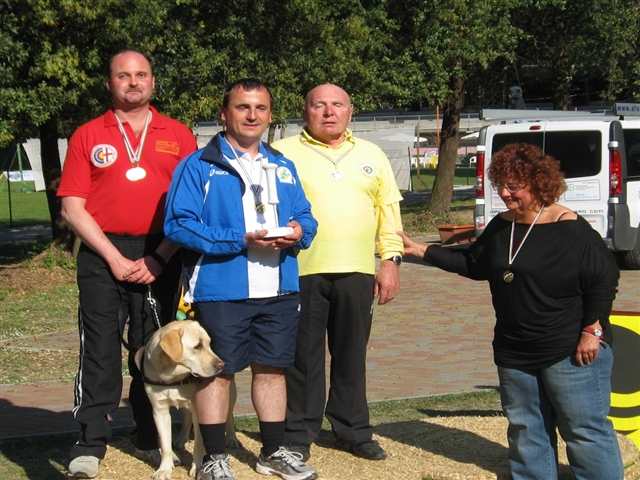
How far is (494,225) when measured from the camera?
4746 mm

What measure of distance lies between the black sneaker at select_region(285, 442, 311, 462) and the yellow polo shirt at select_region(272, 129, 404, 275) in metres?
0.95

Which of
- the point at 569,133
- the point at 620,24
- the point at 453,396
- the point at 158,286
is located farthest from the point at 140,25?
the point at 620,24

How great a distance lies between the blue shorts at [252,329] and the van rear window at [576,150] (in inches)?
387

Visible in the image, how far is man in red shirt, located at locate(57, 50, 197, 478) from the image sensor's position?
4.67m

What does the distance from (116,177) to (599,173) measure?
34.1ft

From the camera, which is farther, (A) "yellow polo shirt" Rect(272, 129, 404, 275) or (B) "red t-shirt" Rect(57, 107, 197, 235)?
(A) "yellow polo shirt" Rect(272, 129, 404, 275)

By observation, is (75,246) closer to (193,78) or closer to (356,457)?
(193,78)

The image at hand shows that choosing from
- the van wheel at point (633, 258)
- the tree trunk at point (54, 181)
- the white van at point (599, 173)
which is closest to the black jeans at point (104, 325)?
the white van at point (599, 173)

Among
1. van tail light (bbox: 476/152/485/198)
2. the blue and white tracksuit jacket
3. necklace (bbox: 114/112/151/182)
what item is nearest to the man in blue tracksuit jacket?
the blue and white tracksuit jacket

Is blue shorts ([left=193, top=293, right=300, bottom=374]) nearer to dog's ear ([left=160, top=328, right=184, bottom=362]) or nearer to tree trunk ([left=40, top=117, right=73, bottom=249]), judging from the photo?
dog's ear ([left=160, top=328, right=184, bottom=362])

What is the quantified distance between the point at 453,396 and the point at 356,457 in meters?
2.28

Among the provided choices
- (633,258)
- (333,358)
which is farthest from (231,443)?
(633,258)

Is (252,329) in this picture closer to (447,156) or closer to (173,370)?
(173,370)

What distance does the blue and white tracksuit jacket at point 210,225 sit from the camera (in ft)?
14.3
